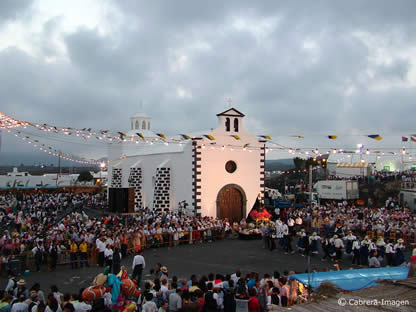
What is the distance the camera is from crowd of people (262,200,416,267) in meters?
15.8

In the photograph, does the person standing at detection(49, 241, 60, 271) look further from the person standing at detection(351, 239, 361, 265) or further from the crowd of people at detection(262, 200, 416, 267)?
the person standing at detection(351, 239, 361, 265)

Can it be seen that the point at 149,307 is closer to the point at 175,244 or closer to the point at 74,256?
the point at 74,256

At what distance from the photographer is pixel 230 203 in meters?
26.8

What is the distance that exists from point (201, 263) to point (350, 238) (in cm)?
663

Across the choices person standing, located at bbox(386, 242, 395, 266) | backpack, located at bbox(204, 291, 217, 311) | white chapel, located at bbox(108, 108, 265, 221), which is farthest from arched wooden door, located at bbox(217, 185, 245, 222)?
backpack, located at bbox(204, 291, 217, 311)

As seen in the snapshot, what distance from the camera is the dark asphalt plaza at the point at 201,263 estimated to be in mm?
13750

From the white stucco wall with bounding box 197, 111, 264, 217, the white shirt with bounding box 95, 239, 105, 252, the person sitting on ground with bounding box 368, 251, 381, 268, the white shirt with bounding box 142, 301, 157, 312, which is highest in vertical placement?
the white stucco wall with bounding box 197, 111, 264, 217

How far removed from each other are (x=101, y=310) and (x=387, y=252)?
39.3ft

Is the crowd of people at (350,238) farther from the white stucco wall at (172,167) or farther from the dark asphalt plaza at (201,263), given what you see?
the white stucco wall at (172,167)

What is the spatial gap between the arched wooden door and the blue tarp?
17.3 metres

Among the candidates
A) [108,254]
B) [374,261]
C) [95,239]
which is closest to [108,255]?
[108,254]

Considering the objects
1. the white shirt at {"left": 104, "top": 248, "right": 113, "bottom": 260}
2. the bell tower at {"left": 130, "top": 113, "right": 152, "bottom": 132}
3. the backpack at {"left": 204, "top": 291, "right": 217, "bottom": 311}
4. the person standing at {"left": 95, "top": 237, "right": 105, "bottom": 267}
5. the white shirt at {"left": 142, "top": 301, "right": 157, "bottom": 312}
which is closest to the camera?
the white shirt at {"left": 142, "top": 301, "right": 157, "bottom": 312}

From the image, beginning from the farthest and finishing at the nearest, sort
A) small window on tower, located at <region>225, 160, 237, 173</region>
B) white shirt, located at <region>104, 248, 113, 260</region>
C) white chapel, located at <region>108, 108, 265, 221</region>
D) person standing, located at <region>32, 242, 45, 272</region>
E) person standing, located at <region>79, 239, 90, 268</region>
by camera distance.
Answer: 1. small window on tower, located at <region>225, 160, 237, 173</region>
2. white chapel, located at <region>108, 108, 265, 221</region>
3. person standing, located at <region>79, 239, 90, 268</region>
4. person standing, located at <region>32, 242, 45, 272</region>
5. white shirt, located at <region>104, 248, 113, 260</region>

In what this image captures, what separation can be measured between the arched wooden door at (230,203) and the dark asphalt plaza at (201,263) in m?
5.59
